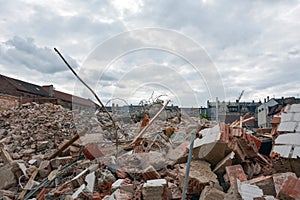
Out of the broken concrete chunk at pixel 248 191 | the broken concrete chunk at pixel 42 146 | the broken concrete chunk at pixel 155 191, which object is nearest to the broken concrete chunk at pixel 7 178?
the broken concrete chunk at pixel 42 146

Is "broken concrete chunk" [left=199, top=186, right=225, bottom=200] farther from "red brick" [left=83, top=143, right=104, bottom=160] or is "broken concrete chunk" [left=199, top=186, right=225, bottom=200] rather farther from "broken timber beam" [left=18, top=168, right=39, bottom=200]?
"broken timber beam" [left=18, top=168, right=39, bottom=200]

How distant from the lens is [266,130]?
5.59m

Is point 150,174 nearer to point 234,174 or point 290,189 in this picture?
point 234,174

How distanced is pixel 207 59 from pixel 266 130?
113 inches

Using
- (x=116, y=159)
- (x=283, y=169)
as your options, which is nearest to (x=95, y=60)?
(x=116, y=159)

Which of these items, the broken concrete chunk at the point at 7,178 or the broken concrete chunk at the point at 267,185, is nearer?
the broken concrete chunk at the point at 267,185

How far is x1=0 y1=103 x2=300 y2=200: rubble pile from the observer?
280 centimetres

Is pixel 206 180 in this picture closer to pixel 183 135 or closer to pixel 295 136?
pixel 295 136

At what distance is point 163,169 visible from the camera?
3.58 metres

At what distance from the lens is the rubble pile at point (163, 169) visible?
A: 2799mm

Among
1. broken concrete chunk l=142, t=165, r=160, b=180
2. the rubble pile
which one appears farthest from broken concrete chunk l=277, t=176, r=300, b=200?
broken concrete chunk l=142, t=165, r=160, b=180

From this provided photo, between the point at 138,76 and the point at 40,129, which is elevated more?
the point at 138,76

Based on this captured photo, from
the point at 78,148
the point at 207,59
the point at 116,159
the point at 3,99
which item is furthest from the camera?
the point at 3,99

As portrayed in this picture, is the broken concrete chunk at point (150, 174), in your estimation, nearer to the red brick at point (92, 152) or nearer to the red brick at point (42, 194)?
the red brick at point (92, 152)
